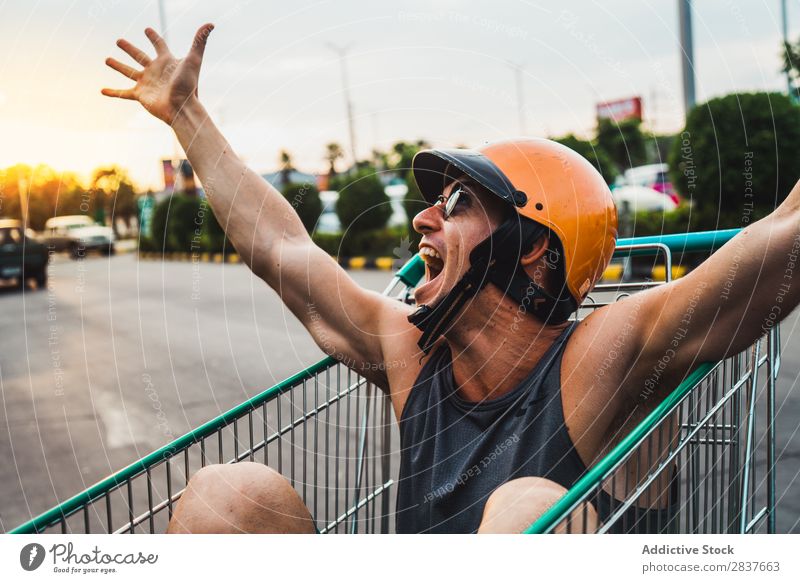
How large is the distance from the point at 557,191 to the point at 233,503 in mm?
1172

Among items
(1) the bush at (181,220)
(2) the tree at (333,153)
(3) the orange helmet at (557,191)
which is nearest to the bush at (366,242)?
(1) the bush at (181,220)

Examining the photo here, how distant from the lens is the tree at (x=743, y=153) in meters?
8.68

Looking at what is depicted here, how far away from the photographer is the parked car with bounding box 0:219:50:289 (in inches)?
733

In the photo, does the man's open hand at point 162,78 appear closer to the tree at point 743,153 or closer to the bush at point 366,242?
the tree at point 743,153

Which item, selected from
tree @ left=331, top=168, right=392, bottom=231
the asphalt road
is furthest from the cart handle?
tree @ left=331, top=168, right=392, bottom=231

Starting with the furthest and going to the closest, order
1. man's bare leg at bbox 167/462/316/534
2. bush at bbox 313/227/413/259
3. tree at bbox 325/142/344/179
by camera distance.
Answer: bush at bbox 313/227/413/259
tree at bbox 325/142/344/179
man's bare leg at bbox 167/462/316/534

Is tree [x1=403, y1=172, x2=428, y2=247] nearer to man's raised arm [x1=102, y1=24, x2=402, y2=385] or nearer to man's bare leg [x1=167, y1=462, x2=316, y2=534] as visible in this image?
man's raised arm [x1=102, y1=24, x2=402, y2=385]

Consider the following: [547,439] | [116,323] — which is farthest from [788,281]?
[116,323]

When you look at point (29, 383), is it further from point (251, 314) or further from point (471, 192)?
point (471, 192)

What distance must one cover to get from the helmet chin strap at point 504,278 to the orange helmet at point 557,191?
0.16 ft

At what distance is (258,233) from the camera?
2633 mm

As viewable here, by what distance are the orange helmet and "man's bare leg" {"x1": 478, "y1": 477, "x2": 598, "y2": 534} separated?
61 centimetres
